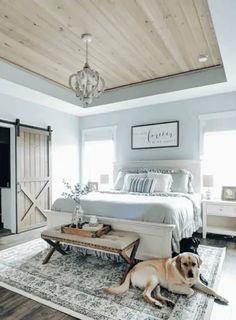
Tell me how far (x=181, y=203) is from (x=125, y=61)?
2309mm

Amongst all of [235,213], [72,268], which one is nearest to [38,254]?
[72,268]

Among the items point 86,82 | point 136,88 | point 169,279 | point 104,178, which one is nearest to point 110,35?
point 86,82

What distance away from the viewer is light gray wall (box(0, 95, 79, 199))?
15.0ft

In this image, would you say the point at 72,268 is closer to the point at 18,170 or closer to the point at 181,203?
the point at 181,203

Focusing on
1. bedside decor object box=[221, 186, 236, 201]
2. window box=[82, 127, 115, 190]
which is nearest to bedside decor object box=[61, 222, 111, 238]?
bedside decor object box=[221, 186, 236, 201]

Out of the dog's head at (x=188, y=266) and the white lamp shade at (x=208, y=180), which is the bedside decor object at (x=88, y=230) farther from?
the white lamp shade at (x=208, y=180)

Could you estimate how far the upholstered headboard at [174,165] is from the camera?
461cm

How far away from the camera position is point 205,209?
409 centimetres

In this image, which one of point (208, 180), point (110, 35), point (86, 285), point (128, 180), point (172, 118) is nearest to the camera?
point (86, 285)

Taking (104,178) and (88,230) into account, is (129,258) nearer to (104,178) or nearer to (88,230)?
(88,230)

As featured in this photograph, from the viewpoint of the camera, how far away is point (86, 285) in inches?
96.0

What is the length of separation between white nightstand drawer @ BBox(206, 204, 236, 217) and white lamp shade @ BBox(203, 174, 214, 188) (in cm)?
42

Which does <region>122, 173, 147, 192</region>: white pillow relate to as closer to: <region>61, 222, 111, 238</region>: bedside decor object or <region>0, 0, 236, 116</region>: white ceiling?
<region>61, 222, 111, 238</region>: bedside decor object

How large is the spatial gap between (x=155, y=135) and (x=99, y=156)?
5.36ft
